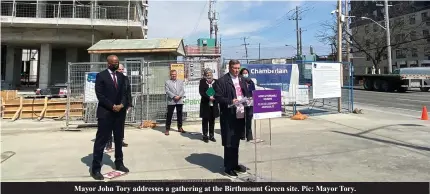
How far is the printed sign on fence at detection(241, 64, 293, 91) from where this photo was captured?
12.3 m

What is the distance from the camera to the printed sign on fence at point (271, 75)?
40.5 feet

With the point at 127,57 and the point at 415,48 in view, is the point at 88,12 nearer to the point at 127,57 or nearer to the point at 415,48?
the point at 127,57

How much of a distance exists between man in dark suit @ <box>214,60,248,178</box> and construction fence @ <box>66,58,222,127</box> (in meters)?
5.72

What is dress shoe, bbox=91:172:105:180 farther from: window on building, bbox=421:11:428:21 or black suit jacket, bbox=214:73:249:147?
window on building, bbox=421:11:428:21

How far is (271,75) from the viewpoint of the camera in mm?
12492

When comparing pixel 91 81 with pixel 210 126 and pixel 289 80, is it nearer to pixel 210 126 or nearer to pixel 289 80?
pixel 210 126

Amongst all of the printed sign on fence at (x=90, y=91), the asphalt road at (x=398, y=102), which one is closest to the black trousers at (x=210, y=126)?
the printed sign on fence at (x=90, y=91)

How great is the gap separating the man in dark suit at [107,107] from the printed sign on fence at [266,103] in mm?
2091

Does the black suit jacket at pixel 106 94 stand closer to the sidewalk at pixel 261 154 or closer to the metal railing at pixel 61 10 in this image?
the sidewalk at pixel 261 154

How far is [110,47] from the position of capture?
44.1ft

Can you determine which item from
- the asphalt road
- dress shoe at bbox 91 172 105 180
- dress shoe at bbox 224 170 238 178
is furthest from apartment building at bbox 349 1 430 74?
dress shoe at bbox 91 172 105 180

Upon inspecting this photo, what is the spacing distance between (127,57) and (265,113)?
912 cm

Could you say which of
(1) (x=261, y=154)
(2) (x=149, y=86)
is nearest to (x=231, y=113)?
(1) (x=261, y=154)

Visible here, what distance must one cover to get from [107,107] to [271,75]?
26.3 ft
